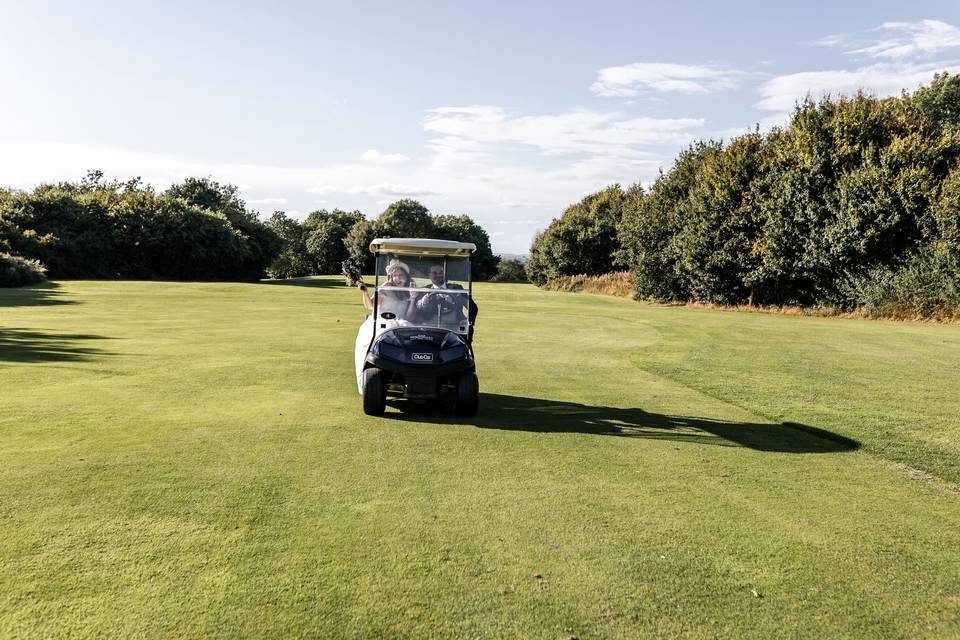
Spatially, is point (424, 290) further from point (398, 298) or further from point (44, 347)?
point (44, 347)

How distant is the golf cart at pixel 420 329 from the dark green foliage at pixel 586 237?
4706 cm

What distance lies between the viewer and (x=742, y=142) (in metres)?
33.7

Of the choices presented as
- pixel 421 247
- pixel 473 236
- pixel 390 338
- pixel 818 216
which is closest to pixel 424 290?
pixel 421 247

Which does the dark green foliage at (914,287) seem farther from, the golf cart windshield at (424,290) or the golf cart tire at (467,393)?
the golf cart tire at (467,393)

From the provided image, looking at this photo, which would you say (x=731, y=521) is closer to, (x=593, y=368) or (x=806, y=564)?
(x=806, y=564)

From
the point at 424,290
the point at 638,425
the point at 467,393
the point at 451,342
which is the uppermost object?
the point at 424,290

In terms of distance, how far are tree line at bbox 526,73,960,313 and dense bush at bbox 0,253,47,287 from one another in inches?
1325

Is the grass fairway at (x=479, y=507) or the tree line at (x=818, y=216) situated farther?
the tree line at (x=818, y=216)

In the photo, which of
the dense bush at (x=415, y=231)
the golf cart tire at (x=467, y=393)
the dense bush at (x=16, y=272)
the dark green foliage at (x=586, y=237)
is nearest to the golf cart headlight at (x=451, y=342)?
the golf cart tire at (x=467, y=393)

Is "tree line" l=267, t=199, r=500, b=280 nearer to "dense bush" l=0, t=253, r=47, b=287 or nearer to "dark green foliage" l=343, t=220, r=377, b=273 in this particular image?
"dark green foliage" l=343, t=220, r=377, b=273

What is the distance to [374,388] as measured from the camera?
27.1 feet

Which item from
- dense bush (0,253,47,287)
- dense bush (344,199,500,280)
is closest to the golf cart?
dense bush (0,253,47,287)

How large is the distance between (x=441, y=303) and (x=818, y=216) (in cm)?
2450

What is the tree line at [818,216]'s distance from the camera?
1005 inches
